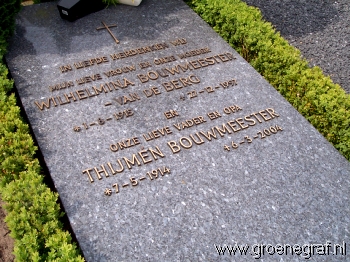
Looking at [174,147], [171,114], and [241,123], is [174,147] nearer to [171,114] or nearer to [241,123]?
[171,114]

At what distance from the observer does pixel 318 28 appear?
6.21 m

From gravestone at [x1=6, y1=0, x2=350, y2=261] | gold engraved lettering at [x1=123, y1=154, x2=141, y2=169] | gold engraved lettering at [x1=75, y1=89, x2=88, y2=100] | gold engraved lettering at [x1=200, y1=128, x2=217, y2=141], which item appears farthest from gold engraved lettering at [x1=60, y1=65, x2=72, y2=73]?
gold engraved lettering at [x1=200, y1=128, x2=217, y2=141]

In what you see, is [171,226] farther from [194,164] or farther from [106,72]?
[106,72]

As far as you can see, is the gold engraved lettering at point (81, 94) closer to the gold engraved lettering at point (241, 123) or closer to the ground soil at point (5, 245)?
the ground soil at point (5, 245)

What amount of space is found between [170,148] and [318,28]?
13.4 ft

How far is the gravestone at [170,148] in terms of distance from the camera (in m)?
2.94

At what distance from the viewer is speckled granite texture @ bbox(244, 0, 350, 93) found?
18.1 feet

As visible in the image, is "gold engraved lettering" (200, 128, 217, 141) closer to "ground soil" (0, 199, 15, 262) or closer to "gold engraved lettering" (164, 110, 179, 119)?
"gold engraved lettering" (164, 110, 179, 119)

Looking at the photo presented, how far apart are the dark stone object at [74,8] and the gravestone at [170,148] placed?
205 mm

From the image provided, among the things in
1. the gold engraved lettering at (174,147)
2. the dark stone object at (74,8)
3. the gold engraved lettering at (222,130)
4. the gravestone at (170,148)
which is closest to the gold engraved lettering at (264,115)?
the gravestone at (170,148)

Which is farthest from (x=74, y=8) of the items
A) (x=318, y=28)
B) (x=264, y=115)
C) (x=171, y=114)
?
(x=318, y=28)

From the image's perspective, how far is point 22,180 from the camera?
3.04 m

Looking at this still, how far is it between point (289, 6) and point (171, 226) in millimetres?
5243

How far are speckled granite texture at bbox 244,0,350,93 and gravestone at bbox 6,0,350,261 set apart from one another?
168 centimetres
